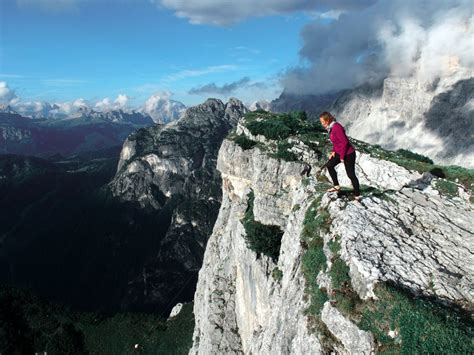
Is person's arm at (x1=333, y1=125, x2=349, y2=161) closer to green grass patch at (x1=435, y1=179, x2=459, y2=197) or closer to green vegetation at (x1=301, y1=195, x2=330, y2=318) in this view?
green vegetation at (x1=301, y1=195, x2=330, y2=318)

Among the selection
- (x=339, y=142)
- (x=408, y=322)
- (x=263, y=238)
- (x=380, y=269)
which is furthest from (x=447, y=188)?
(x=263, y=238)

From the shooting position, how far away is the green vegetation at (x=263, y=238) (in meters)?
59.8

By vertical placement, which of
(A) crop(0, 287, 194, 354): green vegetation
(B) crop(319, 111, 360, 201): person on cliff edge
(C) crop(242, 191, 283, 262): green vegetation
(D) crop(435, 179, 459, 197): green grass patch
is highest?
(B) crop(319, 111, 360, 201): person on cliff edge

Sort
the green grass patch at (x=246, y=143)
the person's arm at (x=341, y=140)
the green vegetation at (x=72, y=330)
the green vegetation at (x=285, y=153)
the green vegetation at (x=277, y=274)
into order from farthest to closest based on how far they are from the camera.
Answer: the green vegetation at (x=72, y=330) → the green grass patch at (x=246, y=143) → the green vegetation at (x=285, y=153) → the green vegetation at (x=277, y=274) → the person's arm at (x=341, y=140)

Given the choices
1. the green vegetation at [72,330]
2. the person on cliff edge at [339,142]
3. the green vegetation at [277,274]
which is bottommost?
the green vegetation at [72,330]

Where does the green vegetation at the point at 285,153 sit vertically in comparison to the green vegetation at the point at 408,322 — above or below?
below

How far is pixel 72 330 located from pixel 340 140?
14477 centimetres

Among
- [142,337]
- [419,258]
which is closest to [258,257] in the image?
[419,258]

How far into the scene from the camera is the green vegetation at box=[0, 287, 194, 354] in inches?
5207

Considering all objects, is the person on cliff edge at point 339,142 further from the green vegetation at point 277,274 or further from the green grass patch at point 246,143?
the green grass patch at point 246,143

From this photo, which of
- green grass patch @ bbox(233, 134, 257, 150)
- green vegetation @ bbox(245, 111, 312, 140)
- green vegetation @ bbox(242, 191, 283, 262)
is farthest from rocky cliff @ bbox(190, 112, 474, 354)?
green grass patch @ bbox(233, 134, 257, 150)

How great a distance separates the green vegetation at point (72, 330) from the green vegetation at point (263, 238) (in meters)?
71.9

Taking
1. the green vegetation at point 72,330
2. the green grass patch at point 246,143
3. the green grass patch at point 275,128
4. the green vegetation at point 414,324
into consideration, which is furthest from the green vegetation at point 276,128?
the green vegetation at point 72,330

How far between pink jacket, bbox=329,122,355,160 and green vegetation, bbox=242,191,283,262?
3354cm
